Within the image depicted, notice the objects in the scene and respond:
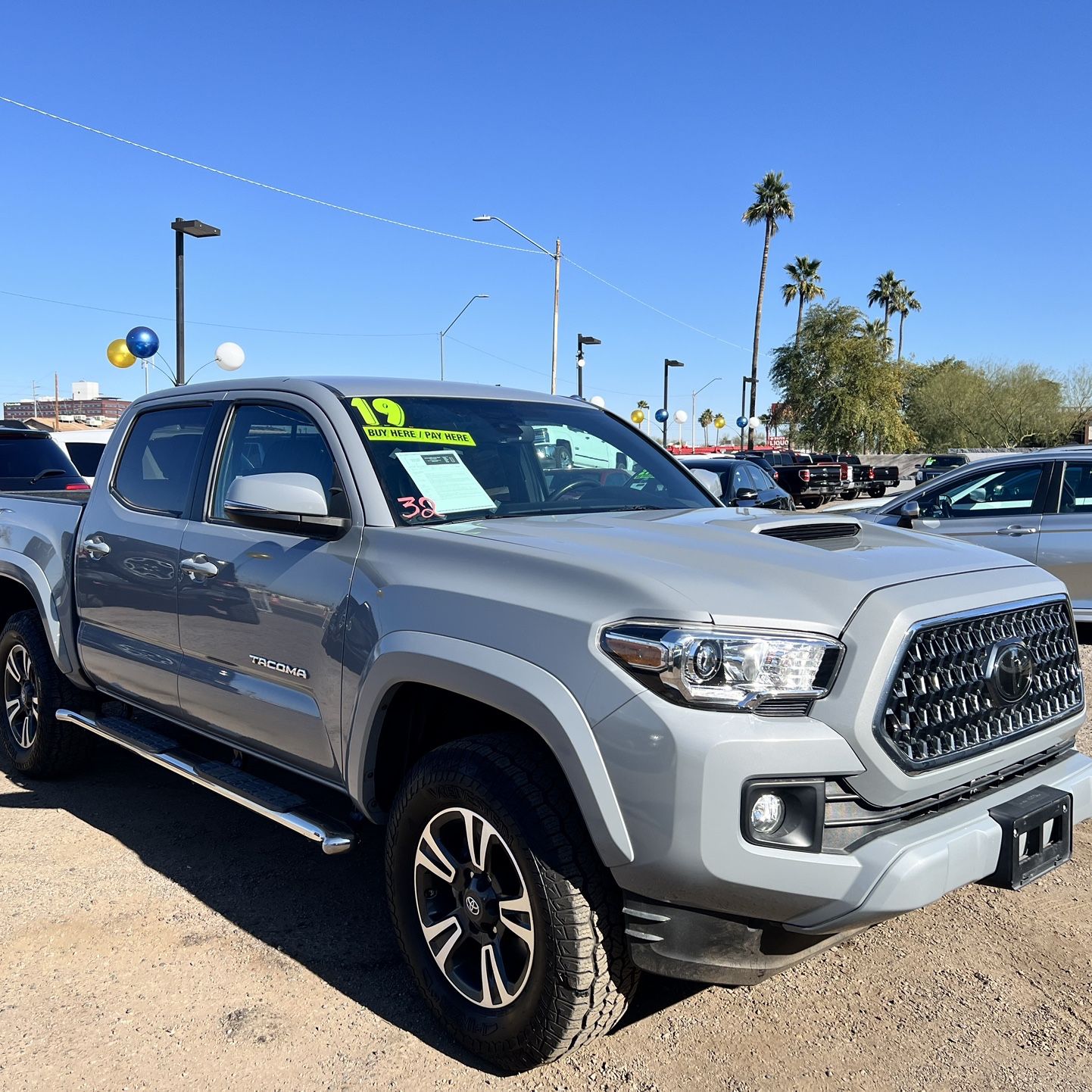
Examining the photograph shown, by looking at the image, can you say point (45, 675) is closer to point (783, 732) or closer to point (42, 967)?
point (42, 967)

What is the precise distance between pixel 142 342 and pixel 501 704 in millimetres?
17369

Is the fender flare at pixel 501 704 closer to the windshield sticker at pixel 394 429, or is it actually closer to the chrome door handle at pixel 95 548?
the windshield sticker at pixel 394 429

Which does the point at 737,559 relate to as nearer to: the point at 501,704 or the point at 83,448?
the point at 501,704

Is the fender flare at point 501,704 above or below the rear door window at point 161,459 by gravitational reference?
below

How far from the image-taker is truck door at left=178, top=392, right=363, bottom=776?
3.19m

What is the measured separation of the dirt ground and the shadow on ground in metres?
0.01

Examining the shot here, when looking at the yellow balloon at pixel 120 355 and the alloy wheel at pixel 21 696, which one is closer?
the alloy wheel at pixel 21 696

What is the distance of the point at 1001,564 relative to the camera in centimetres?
295

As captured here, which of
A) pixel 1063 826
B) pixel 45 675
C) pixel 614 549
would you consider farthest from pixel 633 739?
pixel 45 675

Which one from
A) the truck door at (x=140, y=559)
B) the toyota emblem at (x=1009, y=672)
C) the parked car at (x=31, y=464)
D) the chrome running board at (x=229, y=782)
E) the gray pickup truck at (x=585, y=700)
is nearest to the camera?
the gray pickup truck at (x=585, y=700)

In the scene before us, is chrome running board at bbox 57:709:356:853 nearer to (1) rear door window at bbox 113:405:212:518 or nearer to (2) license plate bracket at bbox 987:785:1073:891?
(1) rear door window at bbox 113:405:212:518

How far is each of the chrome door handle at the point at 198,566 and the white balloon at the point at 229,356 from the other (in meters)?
16.3

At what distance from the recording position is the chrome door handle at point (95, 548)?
14.5 feet

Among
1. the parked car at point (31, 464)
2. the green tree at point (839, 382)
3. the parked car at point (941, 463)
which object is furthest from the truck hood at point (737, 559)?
the green tree at point (839, 382)
